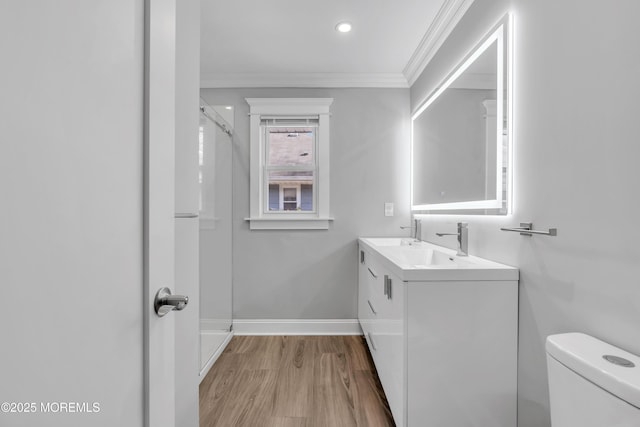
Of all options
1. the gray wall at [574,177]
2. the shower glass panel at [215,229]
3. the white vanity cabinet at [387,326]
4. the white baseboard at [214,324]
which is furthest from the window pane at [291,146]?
the gray wall at [574,177]

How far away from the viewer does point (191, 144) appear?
1.21 m

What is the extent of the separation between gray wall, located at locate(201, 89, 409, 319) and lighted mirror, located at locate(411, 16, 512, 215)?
412 millimetres

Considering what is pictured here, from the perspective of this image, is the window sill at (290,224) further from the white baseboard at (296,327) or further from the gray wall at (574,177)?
the gray wall at (574,177)

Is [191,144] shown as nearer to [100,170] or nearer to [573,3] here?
[100,170]

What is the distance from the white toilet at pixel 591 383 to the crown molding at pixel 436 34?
5.86 feet

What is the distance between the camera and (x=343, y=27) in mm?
2094

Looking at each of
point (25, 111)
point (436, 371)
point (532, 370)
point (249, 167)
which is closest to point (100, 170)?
point (25, 111)

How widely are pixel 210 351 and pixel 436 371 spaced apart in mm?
1609

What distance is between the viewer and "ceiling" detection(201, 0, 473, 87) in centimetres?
191

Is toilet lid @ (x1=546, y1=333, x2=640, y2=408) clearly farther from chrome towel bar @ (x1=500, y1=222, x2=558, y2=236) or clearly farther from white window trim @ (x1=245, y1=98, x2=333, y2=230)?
white window trim @ (x1=245, y1=98, x2=333, y2=230)

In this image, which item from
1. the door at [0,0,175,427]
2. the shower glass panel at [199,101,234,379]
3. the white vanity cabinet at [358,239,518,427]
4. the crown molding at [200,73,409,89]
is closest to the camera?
the door at [0,0,175,427]

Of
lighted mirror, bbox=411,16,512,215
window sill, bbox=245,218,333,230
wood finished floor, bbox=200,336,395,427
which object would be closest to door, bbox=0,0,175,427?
wood finished floor, bbox=200,336,395,427

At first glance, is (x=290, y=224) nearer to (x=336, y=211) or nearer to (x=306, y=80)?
(x=336, y=211)

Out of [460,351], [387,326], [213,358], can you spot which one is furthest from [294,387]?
[460,351]
